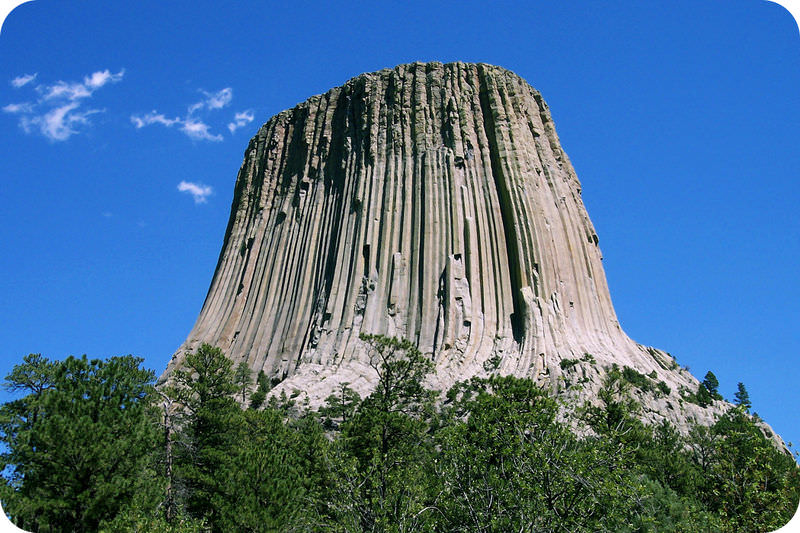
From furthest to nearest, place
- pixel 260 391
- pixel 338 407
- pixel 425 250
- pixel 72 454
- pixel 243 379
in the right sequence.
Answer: pixel 425 250, pixel 243 379, pixel 260 391, pixel 338 407, pixel 72 454

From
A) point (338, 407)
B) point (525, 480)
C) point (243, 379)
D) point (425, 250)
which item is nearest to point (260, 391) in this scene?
point (243, 379)

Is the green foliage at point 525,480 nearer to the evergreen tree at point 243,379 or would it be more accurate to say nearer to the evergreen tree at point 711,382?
the evergreen tree at point 243,379

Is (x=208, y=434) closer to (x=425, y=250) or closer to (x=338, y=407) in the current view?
(x=338, y=407)

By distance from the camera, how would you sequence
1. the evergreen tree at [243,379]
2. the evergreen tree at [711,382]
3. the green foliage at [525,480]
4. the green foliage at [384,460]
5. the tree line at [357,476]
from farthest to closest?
the evergreen tree at [711,382] → the evergreen tree at [243,379] → the green foliage at [384,460] → the tree line at [357,476] → the green foliage at [525,480]

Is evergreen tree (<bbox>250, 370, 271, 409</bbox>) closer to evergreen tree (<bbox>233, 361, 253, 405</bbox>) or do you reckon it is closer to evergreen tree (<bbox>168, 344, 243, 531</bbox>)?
evergreen tree (<bbox>233, 361, 253, 405</bbox>)

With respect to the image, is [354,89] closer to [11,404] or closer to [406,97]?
[406,97]

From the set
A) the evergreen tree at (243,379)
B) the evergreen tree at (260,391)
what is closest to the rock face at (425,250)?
the evergreen tree at (260,391)
